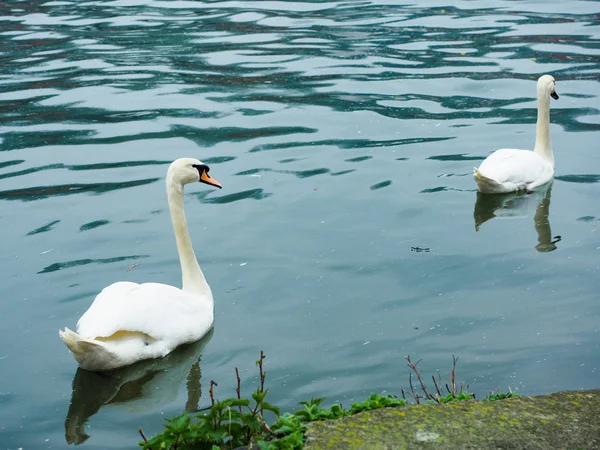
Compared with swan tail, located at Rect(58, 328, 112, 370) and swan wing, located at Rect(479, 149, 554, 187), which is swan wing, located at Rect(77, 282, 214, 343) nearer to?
swan tail, located at Rect(58, 328, 112, 370)

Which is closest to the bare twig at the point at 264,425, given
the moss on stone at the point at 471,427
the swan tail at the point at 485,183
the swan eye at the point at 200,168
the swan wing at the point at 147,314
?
the moss on stone at the point at 471,427

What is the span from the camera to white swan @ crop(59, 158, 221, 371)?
18.0 ft

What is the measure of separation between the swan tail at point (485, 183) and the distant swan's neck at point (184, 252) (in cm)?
301

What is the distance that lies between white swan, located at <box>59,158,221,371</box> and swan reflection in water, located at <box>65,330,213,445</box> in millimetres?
74

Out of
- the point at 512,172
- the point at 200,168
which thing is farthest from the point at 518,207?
the point at 200,168

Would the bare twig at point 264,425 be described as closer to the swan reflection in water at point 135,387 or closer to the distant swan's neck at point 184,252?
the swan reflection in water at point 135,387

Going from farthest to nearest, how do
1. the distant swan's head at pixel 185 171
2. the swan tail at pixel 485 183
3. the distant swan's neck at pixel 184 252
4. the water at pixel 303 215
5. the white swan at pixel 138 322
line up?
the swan tail at pixel 485 183 < the distant swan's head at pixel 185 171 < the distant swan's neck at pixel 184 252 < the water at pixel 303 215 < the white swan at pixel 138 322

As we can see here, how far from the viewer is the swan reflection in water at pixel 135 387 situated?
207 inches

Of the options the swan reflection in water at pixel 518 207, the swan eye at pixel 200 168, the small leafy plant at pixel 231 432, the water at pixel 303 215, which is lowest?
the swan reflection in water at pixel 518 207

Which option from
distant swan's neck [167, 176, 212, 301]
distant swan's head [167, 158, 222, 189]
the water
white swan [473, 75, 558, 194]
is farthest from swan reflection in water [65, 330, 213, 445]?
white swan [473, 75, 558, 194]

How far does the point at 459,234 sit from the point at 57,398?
378 cm

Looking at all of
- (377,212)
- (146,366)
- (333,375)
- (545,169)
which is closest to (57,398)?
(146,366)

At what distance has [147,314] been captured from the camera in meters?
5.71

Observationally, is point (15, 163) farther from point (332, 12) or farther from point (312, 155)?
point (332, 12)
